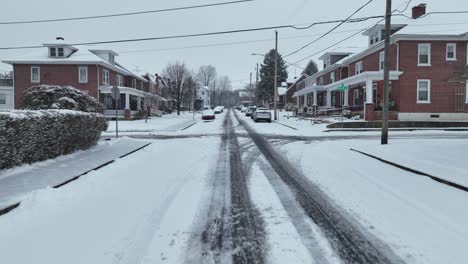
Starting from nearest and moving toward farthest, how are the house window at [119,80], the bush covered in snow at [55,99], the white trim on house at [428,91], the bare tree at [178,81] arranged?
the bush covered in snow at [55,99], the white trim on house at [428,91], the house window at [119,80], the bare tree at [178,81]

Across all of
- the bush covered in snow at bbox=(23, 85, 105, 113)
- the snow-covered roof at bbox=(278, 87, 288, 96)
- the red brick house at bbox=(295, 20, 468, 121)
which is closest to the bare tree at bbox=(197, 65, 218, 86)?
the snow-covered roof at bbox=(278, 87, 288, 96)

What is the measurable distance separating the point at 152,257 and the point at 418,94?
32.3m

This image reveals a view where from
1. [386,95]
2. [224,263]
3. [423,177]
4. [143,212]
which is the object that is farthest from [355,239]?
[386,95]

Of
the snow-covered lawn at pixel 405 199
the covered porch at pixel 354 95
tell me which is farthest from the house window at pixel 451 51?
the snow-covered lawn at pixel 405 199

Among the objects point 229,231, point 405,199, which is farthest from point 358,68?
point 229,231

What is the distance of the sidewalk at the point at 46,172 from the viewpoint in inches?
299

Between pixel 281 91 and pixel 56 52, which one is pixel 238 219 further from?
pixel 281 91

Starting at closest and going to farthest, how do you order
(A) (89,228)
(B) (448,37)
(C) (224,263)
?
(C) (224,263) < (A) (89,228) < (B) (448,37)

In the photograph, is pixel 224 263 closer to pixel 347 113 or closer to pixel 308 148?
pixel 308 148

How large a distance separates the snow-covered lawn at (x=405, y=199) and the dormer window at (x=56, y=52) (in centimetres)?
3862

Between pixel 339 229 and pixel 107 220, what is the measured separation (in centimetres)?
367

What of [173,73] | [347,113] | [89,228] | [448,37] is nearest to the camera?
[89,228]

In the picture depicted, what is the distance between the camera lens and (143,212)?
6.66 m

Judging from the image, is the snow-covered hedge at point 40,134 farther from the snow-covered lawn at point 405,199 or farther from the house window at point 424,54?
the house window at point 424,54
